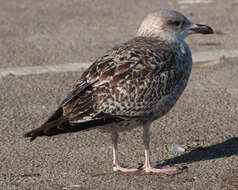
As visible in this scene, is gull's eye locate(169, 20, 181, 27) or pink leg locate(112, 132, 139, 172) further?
gull's eye locate(169, 20, 181, 27)

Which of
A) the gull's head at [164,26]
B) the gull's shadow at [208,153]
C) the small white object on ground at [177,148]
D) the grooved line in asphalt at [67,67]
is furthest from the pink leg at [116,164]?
the grooved line in asphalt at [67,67]

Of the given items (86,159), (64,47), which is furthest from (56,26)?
(86,159)

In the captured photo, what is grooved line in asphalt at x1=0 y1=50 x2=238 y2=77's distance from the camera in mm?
8602

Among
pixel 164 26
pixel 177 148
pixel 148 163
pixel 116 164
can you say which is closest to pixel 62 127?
pixel 116 164

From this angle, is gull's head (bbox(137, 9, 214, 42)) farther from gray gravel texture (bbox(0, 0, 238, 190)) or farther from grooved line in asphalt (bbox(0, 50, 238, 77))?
grooved line in asphalt (bbox(0, 50, 238, 77))

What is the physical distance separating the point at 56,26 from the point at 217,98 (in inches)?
176

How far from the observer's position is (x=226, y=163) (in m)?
5.70

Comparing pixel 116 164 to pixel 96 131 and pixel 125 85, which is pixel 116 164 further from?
pixel 96 131

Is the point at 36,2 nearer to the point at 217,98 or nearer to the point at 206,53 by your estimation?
the point at 206,53

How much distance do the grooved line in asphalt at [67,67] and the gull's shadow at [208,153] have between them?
288 cm

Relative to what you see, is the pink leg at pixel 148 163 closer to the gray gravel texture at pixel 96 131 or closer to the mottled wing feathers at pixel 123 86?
the gray gravel texture at pixel 96 131

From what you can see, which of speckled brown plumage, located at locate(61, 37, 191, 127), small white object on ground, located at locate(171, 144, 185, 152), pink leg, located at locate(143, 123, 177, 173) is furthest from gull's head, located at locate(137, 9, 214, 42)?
small white object on ground, located at locate(171, 144, 185, 152)

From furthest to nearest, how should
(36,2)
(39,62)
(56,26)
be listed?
(36,2) < (56,26) < (39,62)

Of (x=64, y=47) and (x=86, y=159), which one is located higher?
(x=86, y=159)
